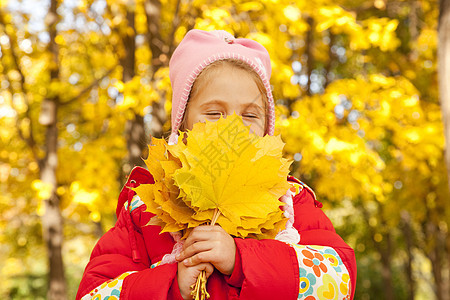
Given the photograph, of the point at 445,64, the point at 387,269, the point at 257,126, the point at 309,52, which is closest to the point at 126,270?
the point at 257,126

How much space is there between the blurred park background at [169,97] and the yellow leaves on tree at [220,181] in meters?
1.25

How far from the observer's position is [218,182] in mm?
1176

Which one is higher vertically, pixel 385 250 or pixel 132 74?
pixel 132 74

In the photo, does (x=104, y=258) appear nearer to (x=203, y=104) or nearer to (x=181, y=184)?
(x=181, y=184)

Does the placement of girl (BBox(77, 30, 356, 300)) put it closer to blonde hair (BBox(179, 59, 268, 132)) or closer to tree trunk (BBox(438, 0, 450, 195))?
blonde hair (BBox(179, 59, 268, 132))

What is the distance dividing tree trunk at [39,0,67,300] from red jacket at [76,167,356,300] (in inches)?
142

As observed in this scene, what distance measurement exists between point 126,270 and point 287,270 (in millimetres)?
519

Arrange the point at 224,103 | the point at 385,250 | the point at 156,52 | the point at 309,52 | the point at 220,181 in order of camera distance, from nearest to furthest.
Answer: the point at 220,181 → the point at 224,103 → the point at 156,52 → the point at 309,52 → the point at 385,250

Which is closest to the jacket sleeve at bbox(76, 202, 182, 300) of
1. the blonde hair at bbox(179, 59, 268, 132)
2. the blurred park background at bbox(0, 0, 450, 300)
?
the blonde hair at bbox(179, 59, 268, 132)

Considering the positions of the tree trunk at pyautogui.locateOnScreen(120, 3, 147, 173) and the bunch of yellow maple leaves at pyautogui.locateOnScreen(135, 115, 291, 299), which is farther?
the tree trunk at pyautogui.locateOnScreen(120, 3, 147, 173)

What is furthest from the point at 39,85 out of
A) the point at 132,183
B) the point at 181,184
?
the point at 181,184

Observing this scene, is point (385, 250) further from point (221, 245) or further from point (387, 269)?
point (221, 245)

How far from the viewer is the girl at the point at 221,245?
1.21m

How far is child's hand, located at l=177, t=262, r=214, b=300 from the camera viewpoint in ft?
3.97
